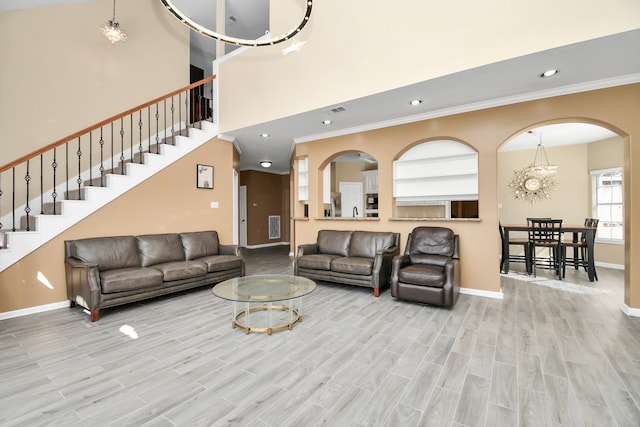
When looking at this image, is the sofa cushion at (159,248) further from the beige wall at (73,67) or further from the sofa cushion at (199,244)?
the beige wall at (73,67)

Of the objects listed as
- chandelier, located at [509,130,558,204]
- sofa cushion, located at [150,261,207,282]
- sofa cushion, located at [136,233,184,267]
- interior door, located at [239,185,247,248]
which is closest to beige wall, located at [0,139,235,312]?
sofa cushion, located at [136,233,184,267]

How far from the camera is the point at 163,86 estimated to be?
19.2 ft

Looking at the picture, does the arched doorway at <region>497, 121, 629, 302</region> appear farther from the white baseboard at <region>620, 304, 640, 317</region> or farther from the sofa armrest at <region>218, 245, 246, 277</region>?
the sofa armrest at <region>218, 245, 246, 277</region>

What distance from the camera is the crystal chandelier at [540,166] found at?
6477 mm

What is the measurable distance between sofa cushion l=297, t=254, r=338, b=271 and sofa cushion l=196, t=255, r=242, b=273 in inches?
41.3

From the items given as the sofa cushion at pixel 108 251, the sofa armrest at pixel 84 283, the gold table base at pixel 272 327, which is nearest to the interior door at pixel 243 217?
the sofa cushion at pixel 108 251

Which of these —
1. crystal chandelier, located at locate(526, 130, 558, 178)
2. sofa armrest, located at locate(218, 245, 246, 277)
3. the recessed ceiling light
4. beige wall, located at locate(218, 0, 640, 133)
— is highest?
beige wall, located at locate(218, 0, 640, 133)

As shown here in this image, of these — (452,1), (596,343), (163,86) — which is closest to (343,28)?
(452,1)

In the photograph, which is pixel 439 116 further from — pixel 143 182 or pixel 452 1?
pixel 143 182

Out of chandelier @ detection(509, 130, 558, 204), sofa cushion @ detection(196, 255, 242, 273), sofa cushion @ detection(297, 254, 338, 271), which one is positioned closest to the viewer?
sofa cushion @ detection(196, 255, 242, 273)

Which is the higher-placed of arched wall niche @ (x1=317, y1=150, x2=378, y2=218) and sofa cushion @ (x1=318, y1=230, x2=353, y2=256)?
arched wall niche @ (x1=317, y1=150, x2=378, y2=218)

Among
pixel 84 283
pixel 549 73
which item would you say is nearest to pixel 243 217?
pixel 84 283

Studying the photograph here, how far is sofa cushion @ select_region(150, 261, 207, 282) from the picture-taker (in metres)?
3.79

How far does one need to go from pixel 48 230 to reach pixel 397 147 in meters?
5.18
